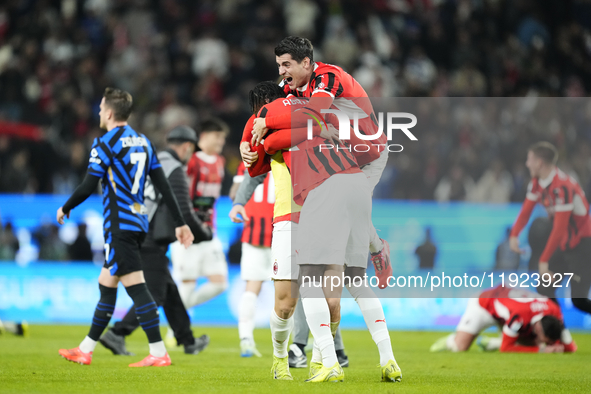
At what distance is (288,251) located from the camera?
475 cm

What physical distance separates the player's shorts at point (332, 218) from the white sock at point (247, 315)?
288 cm

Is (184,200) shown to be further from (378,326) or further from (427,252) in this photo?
(427,252)

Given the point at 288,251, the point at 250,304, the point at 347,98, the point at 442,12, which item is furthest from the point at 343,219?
the point at 442,12

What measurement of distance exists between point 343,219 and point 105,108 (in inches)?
96.8

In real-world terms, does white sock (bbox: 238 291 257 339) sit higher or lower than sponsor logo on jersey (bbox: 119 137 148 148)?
lower

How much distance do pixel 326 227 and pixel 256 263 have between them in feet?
11.1

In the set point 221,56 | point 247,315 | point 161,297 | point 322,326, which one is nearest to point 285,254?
point 322,326

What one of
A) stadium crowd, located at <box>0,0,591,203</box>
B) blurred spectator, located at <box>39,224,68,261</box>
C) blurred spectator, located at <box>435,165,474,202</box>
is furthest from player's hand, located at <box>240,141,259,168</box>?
stadium crowd, located at <box>0,0,591,203</box>

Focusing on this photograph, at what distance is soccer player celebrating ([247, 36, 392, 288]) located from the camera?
4617 mm

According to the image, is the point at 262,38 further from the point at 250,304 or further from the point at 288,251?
the point at 288,251

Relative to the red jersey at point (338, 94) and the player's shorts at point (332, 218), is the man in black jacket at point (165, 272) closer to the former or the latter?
the red jersey at point (338, 94)

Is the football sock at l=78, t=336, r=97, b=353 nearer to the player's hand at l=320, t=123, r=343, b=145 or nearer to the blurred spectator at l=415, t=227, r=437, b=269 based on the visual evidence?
the player's hand at l=320, t=123, r=343, b=145

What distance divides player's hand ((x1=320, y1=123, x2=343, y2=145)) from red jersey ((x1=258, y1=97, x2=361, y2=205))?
0.10 feet

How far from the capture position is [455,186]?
35.0ft
